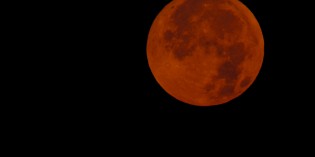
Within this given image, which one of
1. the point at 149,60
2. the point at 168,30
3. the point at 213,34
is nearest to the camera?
the point at 213,34

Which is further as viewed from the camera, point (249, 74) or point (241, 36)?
point (249, 74)

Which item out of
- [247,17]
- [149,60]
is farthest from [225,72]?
[149,60]

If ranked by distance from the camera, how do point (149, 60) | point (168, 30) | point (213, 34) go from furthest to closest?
point (149, 60) → point (168, 30) → point (213, 34)

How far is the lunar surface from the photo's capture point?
4.63 m

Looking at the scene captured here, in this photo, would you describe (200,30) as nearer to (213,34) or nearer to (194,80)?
(213,34)

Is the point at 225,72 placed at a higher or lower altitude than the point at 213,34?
lower

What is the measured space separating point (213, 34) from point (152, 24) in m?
1.31

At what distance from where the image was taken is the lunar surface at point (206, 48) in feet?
15.2

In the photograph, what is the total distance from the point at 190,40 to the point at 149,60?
1039 millimetres

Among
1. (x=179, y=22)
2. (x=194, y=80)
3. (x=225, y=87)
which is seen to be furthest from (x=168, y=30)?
(x=225, y=87)

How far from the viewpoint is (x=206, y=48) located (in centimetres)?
461

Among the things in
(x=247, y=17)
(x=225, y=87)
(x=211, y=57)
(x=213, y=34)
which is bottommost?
(x=225, y=87)

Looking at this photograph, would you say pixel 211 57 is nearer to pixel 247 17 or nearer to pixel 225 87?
pixel 225 87

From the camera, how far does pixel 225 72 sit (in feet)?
15.6
